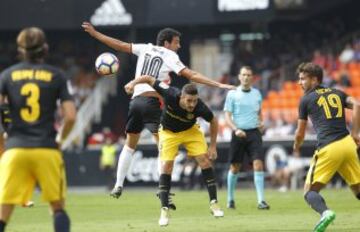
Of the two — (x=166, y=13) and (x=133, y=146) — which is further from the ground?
(x=166, y=13)

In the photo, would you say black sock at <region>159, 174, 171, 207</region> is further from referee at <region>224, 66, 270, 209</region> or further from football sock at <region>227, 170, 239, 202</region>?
referee at <region>224, 66, 270, 209</region>

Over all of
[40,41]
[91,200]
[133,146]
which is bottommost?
[91,200]

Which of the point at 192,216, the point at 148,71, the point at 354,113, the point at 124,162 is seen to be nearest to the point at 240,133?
the point at 192,216

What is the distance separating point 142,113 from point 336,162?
4.77 meters

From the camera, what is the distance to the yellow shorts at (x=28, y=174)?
9.38m

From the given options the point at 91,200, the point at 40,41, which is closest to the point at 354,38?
the point at 91,200

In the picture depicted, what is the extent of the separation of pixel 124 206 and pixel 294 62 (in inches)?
664

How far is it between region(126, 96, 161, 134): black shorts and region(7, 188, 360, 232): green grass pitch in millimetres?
1500

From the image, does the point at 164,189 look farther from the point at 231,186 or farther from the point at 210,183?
the point at 231,186

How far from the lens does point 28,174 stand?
945cm

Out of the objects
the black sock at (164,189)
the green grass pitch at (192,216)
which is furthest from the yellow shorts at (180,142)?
the green grass pitch at (192,216)

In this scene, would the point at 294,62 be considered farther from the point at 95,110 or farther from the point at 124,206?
the point at 124,206

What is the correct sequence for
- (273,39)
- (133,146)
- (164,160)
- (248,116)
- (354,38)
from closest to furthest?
(164,160) → (133,146) → (248,116) → (354,38) → (273,39)

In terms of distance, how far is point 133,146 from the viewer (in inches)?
635
